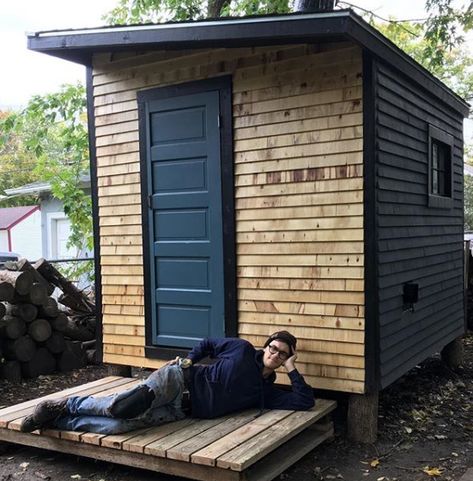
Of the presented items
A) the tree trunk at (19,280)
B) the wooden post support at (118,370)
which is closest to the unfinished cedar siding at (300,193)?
the wooden post support at (118,370)

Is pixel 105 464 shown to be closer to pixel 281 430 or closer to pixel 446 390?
pixel 281 430

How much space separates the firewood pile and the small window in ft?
14.9

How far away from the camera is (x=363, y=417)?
4.60m

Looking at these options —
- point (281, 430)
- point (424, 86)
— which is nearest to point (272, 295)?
point (281, 430)

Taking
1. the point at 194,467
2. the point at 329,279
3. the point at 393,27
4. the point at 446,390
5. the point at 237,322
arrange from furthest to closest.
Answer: the point at 393,27 → the point at 446,390 → the point at 237,322 → the point at 329,279 → the point at 194,467

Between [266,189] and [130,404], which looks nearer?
[130,404]

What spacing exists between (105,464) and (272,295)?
1.85 m

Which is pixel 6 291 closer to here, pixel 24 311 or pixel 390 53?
pixel 24 311

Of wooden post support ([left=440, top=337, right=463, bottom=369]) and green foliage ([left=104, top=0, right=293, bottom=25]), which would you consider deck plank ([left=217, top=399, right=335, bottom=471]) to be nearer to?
wooden post support ([left=440, top=337, right=463, bottom=369])

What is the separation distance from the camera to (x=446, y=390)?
6.27m

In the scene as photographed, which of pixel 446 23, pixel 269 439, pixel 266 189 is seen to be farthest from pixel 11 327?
pixel 446 23

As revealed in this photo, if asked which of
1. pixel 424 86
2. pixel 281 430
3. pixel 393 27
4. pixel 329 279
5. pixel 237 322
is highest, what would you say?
pixel 393 27

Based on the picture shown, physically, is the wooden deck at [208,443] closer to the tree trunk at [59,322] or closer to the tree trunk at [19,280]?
the tree trunk at [19,280]

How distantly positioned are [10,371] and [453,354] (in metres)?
5.33
